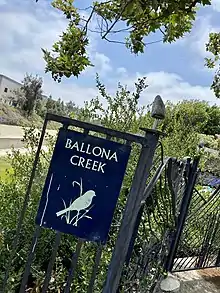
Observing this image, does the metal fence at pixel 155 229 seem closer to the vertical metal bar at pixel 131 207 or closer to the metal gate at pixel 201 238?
the vertical metal bar at pixel 131 207

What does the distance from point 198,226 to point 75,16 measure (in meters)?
2.51

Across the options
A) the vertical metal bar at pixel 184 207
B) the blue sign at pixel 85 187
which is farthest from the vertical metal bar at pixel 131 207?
the vertical metal bar at pixel 184 207

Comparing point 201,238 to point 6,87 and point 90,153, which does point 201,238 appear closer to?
point 90,153

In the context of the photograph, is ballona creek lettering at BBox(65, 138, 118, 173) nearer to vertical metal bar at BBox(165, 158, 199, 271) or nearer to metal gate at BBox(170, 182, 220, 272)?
vertical metal bar at BBox(165, 158, 199, 271)

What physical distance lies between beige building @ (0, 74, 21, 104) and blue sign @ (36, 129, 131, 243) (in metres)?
25.0

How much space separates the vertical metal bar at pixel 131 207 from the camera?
5.62 ft

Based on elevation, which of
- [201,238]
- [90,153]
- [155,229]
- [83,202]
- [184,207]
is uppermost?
[90,153]

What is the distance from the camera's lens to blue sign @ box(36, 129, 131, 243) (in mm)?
1642

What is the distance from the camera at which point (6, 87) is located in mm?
27500

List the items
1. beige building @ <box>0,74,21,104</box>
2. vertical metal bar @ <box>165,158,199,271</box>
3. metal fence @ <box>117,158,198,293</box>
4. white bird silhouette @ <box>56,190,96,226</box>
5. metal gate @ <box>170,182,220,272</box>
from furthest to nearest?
1. beige building @ <box>0,74,21,104</box>
2. metal gate @ <box>170,182,220,272</box>
3. vertical metal bar @ <box>165,158,199,271</box>
4. metal fence @ <box>117,158,198,293</box>
5. white bird silhouette @ <box>56,190,96,226</box>

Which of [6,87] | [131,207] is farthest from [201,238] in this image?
[6,87]

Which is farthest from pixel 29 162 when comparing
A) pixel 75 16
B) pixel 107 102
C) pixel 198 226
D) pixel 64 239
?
pixel 198 226

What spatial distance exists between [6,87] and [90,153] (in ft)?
90.1

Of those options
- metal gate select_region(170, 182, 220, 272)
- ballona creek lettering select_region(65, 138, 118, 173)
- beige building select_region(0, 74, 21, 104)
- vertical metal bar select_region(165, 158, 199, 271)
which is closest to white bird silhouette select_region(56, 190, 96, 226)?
ballona creek lettering select_region(65, 138, 118, 173)
